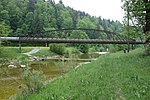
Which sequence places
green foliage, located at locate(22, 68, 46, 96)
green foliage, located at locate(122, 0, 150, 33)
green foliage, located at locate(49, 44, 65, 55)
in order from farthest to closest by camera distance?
1. green foliage, located at locate(49, 44, 65, 55)
2. green foliage, located at locate(122, 0, 150, 33)
3. green foliage, located at locate(22, 68, 46, 96)

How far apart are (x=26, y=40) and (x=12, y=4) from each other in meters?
68.0

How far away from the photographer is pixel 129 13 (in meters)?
34.4

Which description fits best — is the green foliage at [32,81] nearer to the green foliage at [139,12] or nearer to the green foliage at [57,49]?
the green foliage at [139,12]

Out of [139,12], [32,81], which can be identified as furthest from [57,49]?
[32,81]

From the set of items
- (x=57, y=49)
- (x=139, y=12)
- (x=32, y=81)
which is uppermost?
(x=139, y=12)

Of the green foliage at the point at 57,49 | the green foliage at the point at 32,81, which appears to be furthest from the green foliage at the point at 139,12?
the green foliage at the point at 57,49

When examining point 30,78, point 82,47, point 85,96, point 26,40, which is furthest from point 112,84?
point 82,47

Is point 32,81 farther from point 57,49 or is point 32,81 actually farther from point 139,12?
point 57,49

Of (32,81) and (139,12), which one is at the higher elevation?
(139,12)

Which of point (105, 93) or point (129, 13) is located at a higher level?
point (129, 13)

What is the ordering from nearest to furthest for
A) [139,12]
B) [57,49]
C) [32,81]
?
1. [32,81]
2. [139,12]
3. [57,49]

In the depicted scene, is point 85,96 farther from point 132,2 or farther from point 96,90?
point 132,2

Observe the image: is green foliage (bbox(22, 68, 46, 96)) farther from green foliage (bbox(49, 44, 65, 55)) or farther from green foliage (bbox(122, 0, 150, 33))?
green foliage (bbox(49, 44, 65, 55))

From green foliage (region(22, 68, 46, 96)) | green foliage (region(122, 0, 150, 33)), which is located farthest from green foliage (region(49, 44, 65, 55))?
green foliage (region(22, 68, 46, 96))
